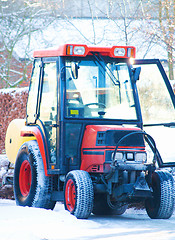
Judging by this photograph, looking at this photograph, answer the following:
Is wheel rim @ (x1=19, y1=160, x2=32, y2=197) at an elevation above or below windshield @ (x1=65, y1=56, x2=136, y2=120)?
below

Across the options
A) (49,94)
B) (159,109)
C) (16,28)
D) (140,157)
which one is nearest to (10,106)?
(16,28)

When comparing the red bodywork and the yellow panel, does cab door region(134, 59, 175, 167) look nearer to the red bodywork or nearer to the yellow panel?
the red bodywork

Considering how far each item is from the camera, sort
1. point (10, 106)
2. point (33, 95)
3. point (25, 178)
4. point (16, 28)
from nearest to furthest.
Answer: point (25, 178) → point (33, 95) → point (10, 106) → point (16, 28)

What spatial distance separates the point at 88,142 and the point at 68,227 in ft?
4.96

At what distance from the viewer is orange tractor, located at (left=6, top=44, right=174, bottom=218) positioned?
6.73 meters

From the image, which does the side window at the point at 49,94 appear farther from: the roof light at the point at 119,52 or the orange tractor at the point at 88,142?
the roof light at the point at 119,52

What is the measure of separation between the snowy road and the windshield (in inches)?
56.5

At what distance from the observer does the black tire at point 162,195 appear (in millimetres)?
6895

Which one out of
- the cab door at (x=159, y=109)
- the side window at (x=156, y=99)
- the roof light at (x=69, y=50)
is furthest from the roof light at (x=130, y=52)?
the roof light at (x=69, y=50)

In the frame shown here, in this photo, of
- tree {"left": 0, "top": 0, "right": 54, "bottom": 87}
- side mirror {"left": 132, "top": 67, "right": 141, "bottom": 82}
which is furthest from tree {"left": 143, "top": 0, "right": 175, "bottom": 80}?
side mirror {"left": 132, "top": 67, "right": 141, "bottom": 82}

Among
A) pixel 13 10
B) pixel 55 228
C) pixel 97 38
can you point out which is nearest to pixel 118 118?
pixel 55 228

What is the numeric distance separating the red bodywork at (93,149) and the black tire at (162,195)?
0.46 meters

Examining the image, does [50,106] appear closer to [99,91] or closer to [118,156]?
[99,91]

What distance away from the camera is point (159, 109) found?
817 centimetres
